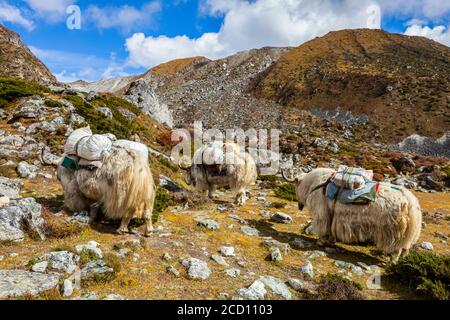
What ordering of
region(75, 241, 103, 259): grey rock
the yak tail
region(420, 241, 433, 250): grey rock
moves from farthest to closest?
1. region(420, 241, 433, 250): grey rock
2. the yak tail
3. region(75, 241, 103, 259): grey rock

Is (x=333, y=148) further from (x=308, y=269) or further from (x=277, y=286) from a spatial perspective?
(x=277, y=286)

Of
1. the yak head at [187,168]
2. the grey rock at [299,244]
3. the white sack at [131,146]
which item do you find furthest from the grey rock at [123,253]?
the yak head at [187,168]

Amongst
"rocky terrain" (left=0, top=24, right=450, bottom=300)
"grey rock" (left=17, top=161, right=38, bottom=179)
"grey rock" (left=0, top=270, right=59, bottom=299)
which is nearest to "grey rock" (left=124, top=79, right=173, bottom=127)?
"rocky terrain" (left=0, top=24, right=450, bottom=300)

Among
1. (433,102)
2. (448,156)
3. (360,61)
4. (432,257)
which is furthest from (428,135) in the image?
(432,257)

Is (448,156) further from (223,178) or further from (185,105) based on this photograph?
(185,105)

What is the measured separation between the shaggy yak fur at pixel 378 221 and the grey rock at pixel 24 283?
479cm

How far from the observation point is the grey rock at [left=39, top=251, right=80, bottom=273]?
4.56 metres

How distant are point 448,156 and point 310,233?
33.9 m

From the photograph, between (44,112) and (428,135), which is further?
(428,135)

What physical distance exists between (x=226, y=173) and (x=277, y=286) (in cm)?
533

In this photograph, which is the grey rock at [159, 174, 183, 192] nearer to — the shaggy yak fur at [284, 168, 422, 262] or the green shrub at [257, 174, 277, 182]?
the shaggy yak fur at [284, 168, 422, 262]

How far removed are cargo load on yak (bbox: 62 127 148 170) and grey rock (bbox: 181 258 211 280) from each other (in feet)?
7.23

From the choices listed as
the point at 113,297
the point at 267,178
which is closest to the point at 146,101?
the point at 267,178
